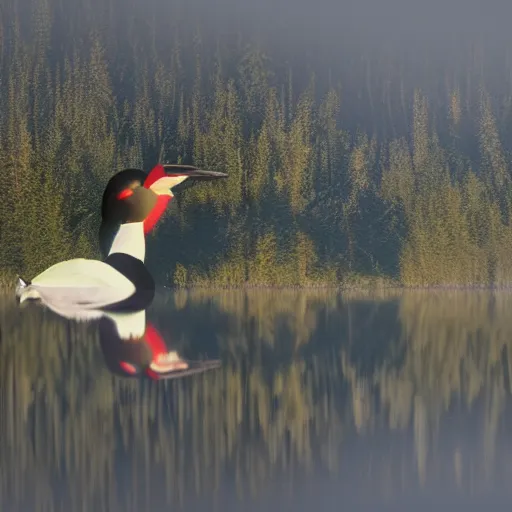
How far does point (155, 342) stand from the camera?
3.10m

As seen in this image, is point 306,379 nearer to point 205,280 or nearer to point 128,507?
point 128,507

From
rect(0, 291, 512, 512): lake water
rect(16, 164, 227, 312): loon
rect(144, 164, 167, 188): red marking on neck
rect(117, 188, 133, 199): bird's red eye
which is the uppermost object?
rect(144, 164, 167, 188): red marking on neck

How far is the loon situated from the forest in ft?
5.32

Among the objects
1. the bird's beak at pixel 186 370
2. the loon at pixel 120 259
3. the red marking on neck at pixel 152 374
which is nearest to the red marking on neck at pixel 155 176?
the loon at pixel 120 259

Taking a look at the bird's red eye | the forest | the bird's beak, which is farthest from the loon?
the forest

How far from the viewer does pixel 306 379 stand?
8.75 feet

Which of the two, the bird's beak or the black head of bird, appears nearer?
the bird's beak

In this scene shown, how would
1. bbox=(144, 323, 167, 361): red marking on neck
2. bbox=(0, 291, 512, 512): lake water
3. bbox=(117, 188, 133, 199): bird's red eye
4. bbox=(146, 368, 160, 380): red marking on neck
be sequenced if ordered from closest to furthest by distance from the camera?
bbox=(0, 291, 512, 512): lake water, bbox=(146, 368, 160, 380): red marking on neck, bbox=(144, 323, 167, 361): red marking on neck, bbox=(117, 188, 133, 199): bird's red eye

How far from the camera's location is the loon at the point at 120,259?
382cm

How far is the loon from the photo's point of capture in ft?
12.5

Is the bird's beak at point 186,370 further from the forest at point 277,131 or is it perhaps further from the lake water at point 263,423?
the forest at point 277,131

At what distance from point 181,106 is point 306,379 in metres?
3.72

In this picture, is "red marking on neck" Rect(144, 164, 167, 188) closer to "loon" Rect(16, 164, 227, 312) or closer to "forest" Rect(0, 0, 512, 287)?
"loon" Rect(16, 164, 227, 312)

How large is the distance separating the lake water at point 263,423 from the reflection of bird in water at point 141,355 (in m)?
0.05
